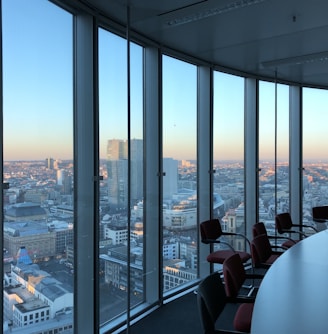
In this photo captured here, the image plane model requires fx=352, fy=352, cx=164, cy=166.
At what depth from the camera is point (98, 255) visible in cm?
309

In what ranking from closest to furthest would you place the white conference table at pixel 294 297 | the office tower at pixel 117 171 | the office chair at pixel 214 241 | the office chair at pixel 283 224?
1. the white conference table at pixel 294 297
2. the office tower at pixel 117 171
3. the office chair at pixel 214 241
4. the office chair at pixel 283 224

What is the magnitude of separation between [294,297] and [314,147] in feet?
16.6

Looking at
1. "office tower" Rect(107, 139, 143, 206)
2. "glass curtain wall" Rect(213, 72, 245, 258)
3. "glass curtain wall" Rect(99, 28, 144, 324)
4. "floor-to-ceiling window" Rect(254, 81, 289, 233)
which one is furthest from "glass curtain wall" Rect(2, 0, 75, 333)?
"floor-to-ceiling window" Rect(254, 81, 289, 233)

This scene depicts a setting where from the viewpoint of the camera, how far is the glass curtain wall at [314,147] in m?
6.30

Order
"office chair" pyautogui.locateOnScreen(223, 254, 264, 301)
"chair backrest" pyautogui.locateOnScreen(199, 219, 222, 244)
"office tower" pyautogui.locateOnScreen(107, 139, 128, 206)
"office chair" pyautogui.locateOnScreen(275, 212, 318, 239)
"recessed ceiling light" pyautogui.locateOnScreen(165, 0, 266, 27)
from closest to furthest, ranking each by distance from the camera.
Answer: "office chair" pyautogui.locateOnScreen(223, 254, 264, 301), "recessed ceiling light" pyautogui.locateOnScreen(165, 0, 266, 27), "office tower" pyautogui.locateOnScreen(107, 139, 128, 206), "chair backrest" pyautogui.locateOnScreen(199, 219, 222, 244), "office chair" pyautogui.locateOnScreen(275, 212, 318, 239)

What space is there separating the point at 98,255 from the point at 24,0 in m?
2.07

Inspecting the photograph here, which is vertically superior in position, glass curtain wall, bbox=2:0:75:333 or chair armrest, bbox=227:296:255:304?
glass curtain wall, bbox=2:0:75:333

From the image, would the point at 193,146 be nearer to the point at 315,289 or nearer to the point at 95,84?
the point at 95,84

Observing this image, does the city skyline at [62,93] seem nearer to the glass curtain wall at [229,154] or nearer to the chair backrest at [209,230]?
the glass curtain wall at [229,154]

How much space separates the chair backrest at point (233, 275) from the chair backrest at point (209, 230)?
60.8 inches

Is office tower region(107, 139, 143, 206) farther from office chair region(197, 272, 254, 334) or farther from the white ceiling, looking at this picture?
office chair region(197, 272, 254, 334)

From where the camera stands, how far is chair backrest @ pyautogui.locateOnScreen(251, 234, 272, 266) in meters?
3.00

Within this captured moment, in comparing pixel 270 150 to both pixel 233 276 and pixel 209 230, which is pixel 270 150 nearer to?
pixel 209 230

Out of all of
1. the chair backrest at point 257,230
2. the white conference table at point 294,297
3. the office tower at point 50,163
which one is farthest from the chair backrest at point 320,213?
the office tower at point 50,163
